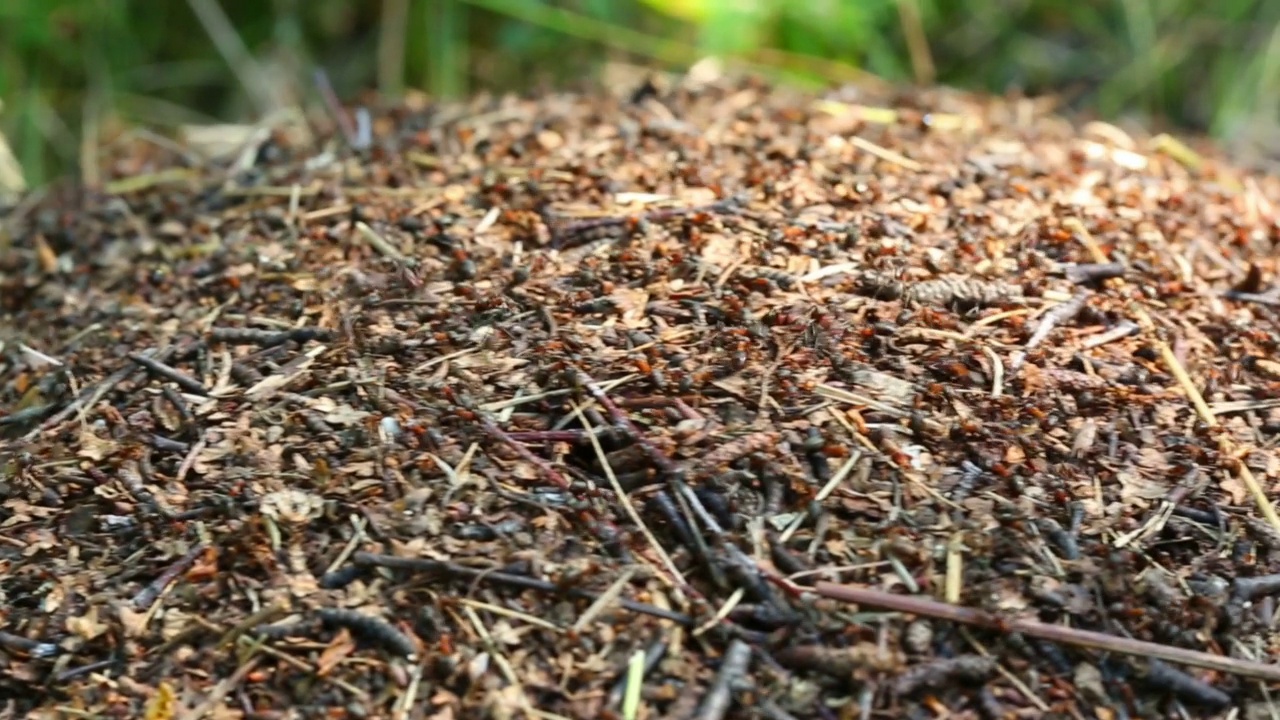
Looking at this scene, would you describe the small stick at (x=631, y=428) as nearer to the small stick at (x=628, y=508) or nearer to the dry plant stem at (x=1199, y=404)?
the small stick at (x=628, y=508)

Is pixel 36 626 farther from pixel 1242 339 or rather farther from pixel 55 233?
pixel 1242 339

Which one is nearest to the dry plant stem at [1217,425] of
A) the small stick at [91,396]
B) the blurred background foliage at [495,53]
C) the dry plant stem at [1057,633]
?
the dry plant stem at [1057,633]

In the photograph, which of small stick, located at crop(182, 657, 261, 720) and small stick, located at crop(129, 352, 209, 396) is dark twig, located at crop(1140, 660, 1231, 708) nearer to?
small stick, located at crop(182, 657, 261, 720)

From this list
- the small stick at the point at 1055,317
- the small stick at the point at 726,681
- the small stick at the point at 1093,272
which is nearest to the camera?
the small stick at the point at 726,681

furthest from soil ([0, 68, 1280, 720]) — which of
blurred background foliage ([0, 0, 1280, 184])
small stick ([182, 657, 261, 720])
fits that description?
blurred background foliage ([0, 0, 1280, 184])

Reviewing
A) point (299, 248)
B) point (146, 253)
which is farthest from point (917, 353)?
point (146, 253)

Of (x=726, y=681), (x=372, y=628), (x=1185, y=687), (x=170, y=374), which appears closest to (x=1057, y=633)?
(x=1185, y=687)

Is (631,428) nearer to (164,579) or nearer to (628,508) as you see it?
(628,508)
